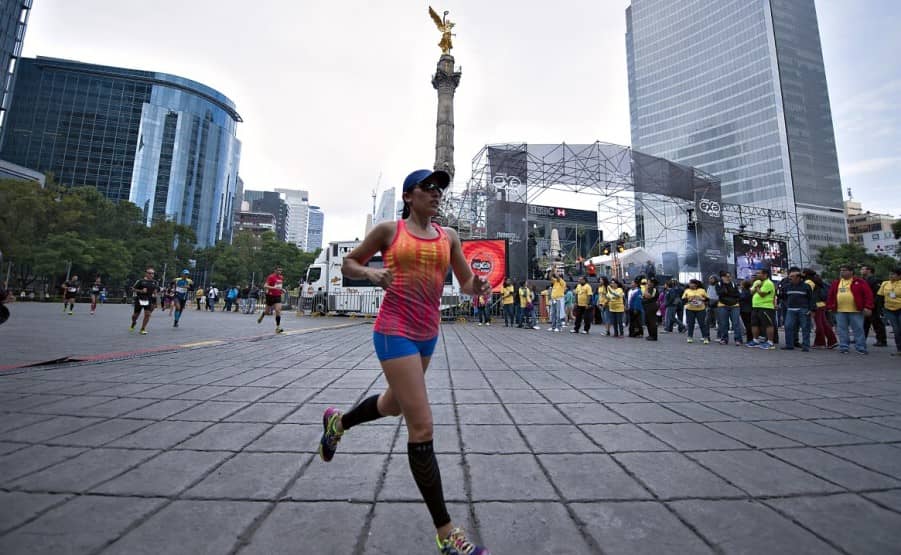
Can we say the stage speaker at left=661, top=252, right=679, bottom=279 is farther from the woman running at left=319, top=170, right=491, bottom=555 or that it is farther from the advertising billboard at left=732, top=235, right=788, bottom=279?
the woman running at left=319, top=170, right=491, bottom=555

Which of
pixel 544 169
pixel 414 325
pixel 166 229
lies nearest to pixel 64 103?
pixel 166 229

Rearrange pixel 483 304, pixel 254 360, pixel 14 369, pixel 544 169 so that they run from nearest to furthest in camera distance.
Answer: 1. pixel 14 369
2. pixel 254 360
3. pixel 483 304
4. pixel 544 169

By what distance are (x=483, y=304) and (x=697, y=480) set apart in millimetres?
16109

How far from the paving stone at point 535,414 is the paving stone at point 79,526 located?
2.47 m

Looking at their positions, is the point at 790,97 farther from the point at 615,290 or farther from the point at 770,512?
the point at 770,512

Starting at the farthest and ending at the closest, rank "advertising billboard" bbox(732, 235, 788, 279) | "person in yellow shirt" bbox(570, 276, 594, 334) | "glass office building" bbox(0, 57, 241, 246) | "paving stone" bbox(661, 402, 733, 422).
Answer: "glass office building" bbox(0, 57, 241, 246), "advertising billboard" bbox(732, 235, 788, 279), "person in yellow shirt" bbox(570, 276, 594, 334), "paving stone" bbox(661, 402, 733, 422)

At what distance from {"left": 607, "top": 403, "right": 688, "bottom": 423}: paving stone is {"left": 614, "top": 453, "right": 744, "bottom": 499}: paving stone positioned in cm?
81

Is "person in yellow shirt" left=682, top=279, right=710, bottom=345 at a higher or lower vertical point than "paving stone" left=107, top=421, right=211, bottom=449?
→ higher

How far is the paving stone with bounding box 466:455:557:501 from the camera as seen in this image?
2.01 meters

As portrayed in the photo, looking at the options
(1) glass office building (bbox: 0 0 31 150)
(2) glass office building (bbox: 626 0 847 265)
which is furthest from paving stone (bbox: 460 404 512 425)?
(2) glass office building (bbox: 626 0 847 265)

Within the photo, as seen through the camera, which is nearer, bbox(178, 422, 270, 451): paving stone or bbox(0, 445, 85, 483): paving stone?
bbox(0, 445, 85, 483): paving stone

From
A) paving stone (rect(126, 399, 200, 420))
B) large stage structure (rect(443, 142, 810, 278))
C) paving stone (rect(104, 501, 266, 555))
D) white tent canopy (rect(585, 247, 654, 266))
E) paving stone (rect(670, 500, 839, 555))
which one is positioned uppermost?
large stage structure (rect(443, 142, 810, 278))

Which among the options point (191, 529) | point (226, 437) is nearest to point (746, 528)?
point (191, 529)

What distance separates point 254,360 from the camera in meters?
6.20
